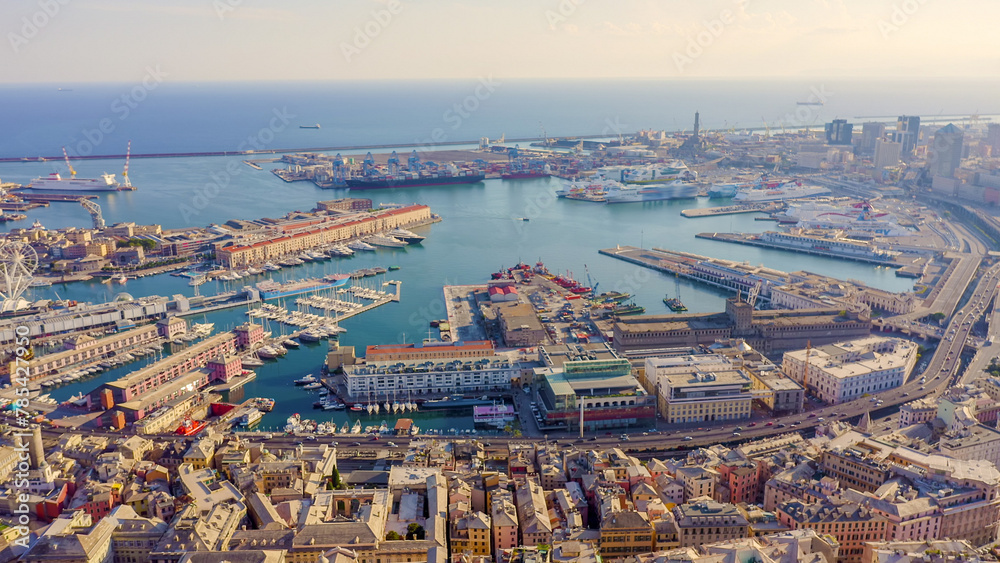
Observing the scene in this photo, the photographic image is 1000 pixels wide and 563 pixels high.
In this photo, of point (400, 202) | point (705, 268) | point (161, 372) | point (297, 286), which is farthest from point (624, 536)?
point (400, 202)

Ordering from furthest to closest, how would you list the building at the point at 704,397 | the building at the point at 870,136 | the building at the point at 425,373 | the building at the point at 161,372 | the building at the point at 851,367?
1. the building at the point at 870,136
2. the building at the point at 425,373
3. the building at the point at 851,367
4. the building at the point at 161,372
5. the building at the point at 704,397

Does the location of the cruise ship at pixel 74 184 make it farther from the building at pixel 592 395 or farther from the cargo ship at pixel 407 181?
the building at pixel 592 395

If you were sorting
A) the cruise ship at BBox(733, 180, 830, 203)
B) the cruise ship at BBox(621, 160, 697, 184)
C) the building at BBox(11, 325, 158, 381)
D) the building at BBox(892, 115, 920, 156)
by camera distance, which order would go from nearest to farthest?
1. the building at BBox(11, 325, 158, 381)
2. the cruise ship at BBox(733, 180, 830, 203)
3. the cruise ship at BBox(621, 160, 697, 184)
4. the building at BBox(892, 115, 920, 156)

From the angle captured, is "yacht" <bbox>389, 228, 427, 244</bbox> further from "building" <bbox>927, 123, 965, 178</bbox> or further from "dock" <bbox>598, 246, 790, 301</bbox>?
"building" <bbox>927, 123, 965, 178</bbox>

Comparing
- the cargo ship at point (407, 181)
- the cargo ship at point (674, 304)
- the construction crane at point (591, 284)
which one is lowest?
the cargo ship at point (674, 304)

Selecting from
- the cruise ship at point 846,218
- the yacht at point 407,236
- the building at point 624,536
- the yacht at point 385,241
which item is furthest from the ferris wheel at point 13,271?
the cruise ship at point 846,218

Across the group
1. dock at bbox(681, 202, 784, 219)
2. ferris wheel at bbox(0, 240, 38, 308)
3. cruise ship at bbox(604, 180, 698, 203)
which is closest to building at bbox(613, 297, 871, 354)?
ferris wheel at bbox(0, 240, 38, 308)

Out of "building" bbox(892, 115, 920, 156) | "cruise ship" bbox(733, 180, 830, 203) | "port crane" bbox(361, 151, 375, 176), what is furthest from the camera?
"building" bbox(892, 115, 920, 156)

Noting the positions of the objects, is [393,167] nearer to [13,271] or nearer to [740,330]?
→ [13,271]
